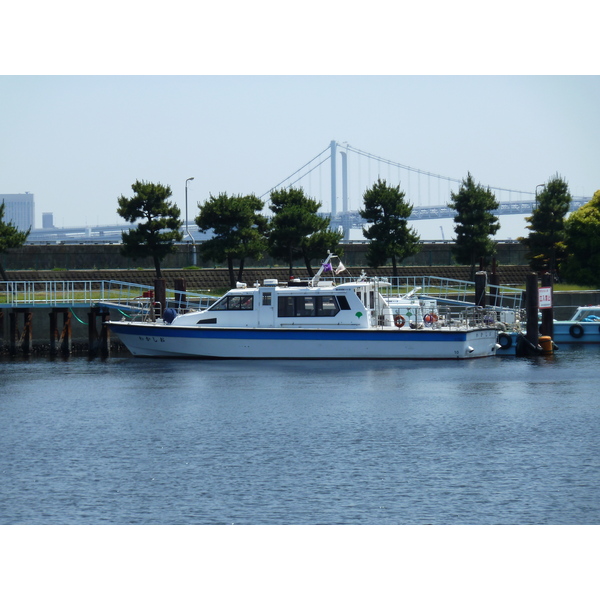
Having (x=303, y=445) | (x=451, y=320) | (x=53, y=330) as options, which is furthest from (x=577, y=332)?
(x=303, y=445)

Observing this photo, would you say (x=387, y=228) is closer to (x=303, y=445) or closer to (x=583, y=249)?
(x=583, y=249)

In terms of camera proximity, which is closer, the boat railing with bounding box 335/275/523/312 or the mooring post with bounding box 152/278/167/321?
the mooring post with bounding box 152/278/167/321

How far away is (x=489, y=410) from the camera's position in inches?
1097

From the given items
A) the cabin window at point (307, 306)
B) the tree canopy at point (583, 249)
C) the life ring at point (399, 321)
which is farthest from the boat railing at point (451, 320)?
the tree canopy at point (583, 249)

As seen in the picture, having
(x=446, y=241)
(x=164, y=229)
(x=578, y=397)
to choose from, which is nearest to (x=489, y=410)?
(x=578, y=397)

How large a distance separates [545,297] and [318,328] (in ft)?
33.6

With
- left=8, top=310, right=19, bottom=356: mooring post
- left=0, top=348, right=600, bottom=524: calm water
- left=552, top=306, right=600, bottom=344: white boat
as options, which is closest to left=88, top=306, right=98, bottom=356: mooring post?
left=8, top=310, right=19, bottom=356: mooring post

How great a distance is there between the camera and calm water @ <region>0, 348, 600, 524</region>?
1838 cm

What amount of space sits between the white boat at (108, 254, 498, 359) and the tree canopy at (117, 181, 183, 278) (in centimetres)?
2163

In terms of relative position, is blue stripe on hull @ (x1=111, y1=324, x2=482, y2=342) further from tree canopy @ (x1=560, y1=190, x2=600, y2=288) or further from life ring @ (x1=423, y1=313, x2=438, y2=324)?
tree canopy @ (x1=560, y1=190, x2=600, y2=288)

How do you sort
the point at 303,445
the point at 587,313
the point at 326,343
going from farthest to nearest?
the point at 587,313 → the point at 326,343 → the point at 303,445

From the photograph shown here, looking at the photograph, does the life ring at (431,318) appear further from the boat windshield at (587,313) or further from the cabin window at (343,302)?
the boat windshield at (587,313)

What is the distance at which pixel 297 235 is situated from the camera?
60.2m

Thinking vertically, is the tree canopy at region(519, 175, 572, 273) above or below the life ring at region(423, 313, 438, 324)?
above
